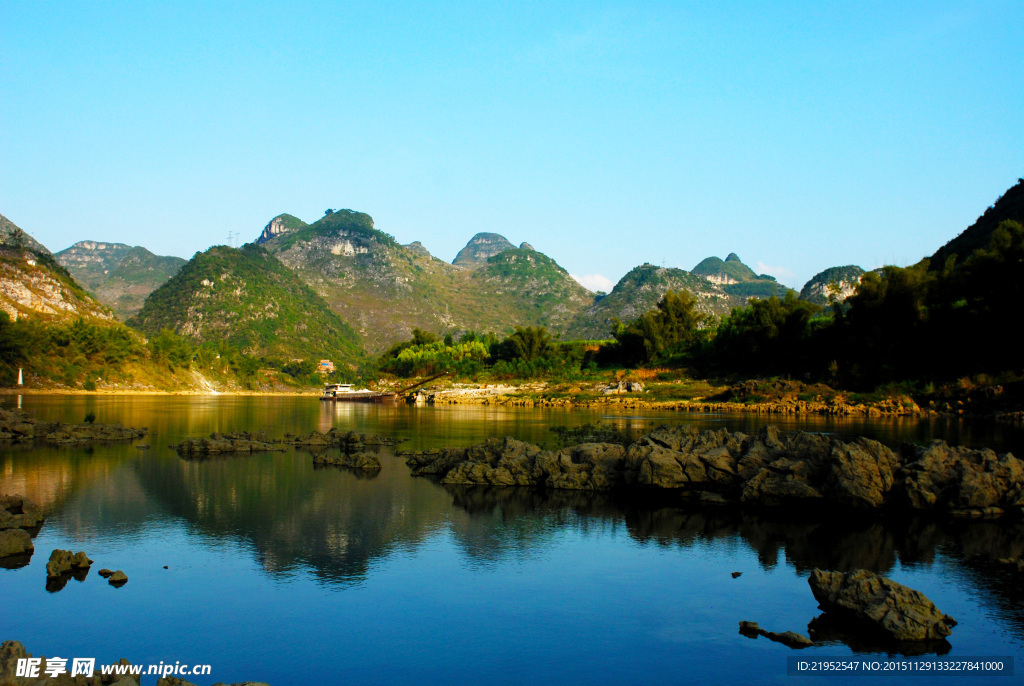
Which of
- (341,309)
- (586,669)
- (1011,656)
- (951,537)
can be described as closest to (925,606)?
(1011,656)

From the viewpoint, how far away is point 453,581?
9484mm

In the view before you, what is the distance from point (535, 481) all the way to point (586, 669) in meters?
10.1

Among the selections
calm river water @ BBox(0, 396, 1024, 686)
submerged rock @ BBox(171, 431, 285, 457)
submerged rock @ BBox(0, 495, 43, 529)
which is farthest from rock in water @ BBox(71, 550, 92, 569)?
submerged rock @ BBox(171, 431, 285, 457)

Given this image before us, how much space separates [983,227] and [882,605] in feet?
324

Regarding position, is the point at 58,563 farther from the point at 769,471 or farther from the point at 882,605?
the point at 769,471

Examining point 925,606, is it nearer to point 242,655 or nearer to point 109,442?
point 242,655

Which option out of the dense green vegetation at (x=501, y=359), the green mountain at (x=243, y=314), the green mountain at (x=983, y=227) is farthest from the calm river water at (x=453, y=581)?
the green mountain at (x=243, y=314)

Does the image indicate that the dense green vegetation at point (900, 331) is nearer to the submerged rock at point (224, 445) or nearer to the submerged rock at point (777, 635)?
the submerged rock at point (224, 445)

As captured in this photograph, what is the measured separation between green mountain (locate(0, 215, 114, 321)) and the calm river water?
86.9 m

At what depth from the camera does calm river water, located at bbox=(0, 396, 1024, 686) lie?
706 cm

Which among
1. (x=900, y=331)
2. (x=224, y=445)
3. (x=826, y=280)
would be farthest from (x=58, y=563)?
(x=826, y=280)

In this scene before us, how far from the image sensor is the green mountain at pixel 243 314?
142m

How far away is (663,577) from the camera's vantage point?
9852 millimetres

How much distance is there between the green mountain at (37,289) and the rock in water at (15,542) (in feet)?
287
